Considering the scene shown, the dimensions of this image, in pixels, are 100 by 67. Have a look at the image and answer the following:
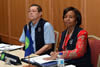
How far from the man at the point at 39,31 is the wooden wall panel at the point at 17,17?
8.74 ft

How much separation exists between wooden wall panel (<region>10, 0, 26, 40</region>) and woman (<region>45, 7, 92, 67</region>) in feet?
11.1

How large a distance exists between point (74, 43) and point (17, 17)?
398 cm

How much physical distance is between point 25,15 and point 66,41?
134 inches

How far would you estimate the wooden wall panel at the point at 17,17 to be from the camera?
5826 millimetres

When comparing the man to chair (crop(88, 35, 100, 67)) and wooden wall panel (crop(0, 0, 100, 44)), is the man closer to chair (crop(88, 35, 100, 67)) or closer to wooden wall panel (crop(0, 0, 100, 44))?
chair (crop(88, 35, 100, 67))

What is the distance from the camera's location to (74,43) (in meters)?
2.37

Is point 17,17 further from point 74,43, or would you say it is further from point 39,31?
point 74,43

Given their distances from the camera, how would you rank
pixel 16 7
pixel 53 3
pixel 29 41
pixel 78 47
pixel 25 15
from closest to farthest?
pixel 78 47 < pixel 29 41 < pixel 53 3 < pixel 25 15 < pixel 16 7

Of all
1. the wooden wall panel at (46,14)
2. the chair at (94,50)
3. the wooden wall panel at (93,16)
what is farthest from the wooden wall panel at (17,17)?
the chair at (94,50)

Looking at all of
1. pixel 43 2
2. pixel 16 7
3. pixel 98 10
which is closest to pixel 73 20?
pixel 98 10

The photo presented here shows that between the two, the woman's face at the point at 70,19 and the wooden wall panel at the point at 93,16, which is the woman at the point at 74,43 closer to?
the woman's face at the point at 70,19

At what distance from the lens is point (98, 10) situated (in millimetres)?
3604

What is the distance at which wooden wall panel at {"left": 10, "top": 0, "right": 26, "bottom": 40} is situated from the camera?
5826 mm

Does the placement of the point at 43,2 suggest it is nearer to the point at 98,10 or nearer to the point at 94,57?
the point at 98,10
